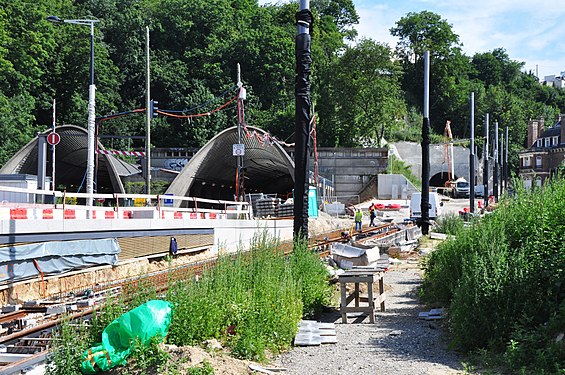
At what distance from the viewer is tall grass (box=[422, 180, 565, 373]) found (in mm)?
8812

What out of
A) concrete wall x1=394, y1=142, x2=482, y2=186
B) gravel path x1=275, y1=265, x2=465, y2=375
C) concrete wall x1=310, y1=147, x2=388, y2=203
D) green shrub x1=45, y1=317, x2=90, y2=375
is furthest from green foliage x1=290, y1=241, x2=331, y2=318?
concrete wall x1=394, y1=142, x2=482, y2=186

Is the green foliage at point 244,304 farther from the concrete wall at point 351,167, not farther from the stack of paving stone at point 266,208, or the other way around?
the concrete wall at point 351,167

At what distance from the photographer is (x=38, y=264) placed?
1631 centimetres

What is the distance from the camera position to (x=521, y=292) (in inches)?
382

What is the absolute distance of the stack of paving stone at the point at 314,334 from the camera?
10567mm

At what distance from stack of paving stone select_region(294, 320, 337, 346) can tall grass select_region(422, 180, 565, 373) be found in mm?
1924

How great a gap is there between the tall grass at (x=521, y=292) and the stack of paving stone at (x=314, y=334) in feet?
6.31

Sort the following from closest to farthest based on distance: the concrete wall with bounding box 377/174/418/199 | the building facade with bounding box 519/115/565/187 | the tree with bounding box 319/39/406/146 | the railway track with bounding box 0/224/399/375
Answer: the railway track with bounding box 0/224/399/375
the concrete wall with bounding box 377/174/418/199
the tree with bounding box 319/39/406/146
the building facade with bounding box 519/115/565/187

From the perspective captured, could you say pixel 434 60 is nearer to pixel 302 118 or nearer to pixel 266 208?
pixel 266 208

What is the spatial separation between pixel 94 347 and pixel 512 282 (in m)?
5.81

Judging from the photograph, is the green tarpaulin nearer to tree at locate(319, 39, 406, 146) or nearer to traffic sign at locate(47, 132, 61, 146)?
traffic sign at locate(47, 132, 61, 146)

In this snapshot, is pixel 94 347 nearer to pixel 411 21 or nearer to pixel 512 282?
pixel 512 282

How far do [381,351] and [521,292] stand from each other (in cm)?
217

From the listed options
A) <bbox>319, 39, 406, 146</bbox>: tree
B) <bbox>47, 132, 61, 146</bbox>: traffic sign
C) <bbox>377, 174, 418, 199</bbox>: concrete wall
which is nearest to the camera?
<bbox>47, 132, 61, 146</bbox>: traffic sign
